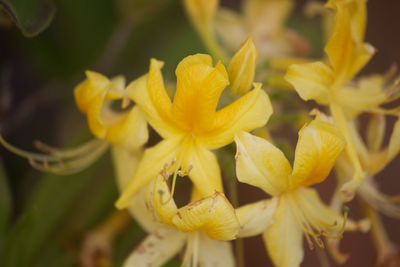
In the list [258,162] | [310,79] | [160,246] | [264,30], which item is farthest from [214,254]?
[264,30]

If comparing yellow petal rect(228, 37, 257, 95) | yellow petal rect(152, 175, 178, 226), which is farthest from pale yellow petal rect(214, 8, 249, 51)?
yellow petal rect(152, 175, 178, 226)

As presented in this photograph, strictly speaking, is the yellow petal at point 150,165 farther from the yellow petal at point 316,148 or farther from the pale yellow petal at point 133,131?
the yellow petal at point 316,148

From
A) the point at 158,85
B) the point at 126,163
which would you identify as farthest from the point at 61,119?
the point at 158,85

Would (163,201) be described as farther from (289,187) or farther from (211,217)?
(289,187)

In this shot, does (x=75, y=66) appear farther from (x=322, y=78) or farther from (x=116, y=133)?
(x=322, y=78)

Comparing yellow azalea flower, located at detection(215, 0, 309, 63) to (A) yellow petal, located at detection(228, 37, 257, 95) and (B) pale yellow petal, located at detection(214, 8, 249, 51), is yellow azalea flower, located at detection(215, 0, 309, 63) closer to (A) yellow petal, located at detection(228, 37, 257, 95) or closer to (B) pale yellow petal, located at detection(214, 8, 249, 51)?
(B) pale yellow petal, located at detection(214, 8, 249, 51)
